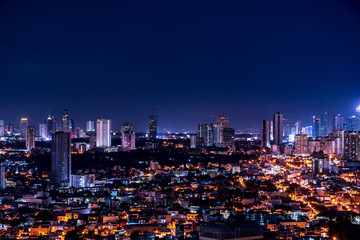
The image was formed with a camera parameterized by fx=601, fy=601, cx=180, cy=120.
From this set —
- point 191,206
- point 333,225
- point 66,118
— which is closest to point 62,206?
point 191,206

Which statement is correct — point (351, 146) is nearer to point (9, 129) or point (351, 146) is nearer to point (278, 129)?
point (278, 129)

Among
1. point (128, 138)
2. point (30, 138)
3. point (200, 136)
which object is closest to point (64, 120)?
point (128, 138)

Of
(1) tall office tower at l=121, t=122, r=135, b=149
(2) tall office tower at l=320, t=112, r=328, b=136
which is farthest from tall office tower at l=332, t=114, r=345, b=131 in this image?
(1) tall office tower at l=121, t=122, r=135, b=149

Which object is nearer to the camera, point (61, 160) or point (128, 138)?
point (61, 160)

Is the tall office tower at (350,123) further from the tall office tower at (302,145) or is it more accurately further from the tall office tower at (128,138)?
the tall office tower at (128,138)

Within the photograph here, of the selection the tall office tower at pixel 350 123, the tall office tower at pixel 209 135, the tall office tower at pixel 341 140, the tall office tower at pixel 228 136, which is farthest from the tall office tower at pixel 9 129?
the tall office tower at pixel 341 140

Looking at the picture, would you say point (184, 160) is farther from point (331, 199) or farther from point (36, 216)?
point (36, 216)

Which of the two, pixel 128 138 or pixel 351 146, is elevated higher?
pixel 128 138
